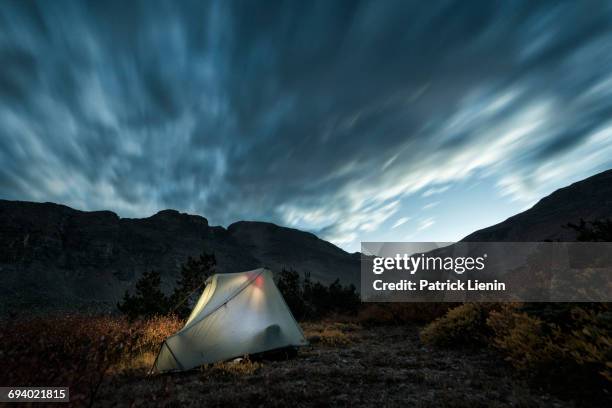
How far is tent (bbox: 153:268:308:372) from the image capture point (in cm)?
750

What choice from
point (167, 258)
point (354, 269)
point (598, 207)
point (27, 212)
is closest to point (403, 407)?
point (598, 207)

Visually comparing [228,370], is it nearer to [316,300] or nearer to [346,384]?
[346,384]

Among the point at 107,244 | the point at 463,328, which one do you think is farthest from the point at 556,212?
the point at 107,244

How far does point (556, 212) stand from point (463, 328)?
10435 cm

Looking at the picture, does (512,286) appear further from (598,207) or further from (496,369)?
(598,207)

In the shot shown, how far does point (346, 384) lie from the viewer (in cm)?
572

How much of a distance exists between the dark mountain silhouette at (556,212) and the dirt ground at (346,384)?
85.6 metres

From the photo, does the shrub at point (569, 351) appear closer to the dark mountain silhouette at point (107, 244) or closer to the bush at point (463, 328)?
the bush at point (463, 328)

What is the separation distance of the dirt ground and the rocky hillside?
58.9m

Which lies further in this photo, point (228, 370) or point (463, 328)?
point (463, 328)

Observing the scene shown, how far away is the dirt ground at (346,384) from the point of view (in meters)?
4.78

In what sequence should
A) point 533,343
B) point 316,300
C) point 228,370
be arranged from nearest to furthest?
point 533,343
point 228,370
point 316,300

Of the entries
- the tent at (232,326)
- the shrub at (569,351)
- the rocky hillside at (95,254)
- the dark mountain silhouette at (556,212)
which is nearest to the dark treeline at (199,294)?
the tent at (232,326)

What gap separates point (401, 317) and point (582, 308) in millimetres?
11202
